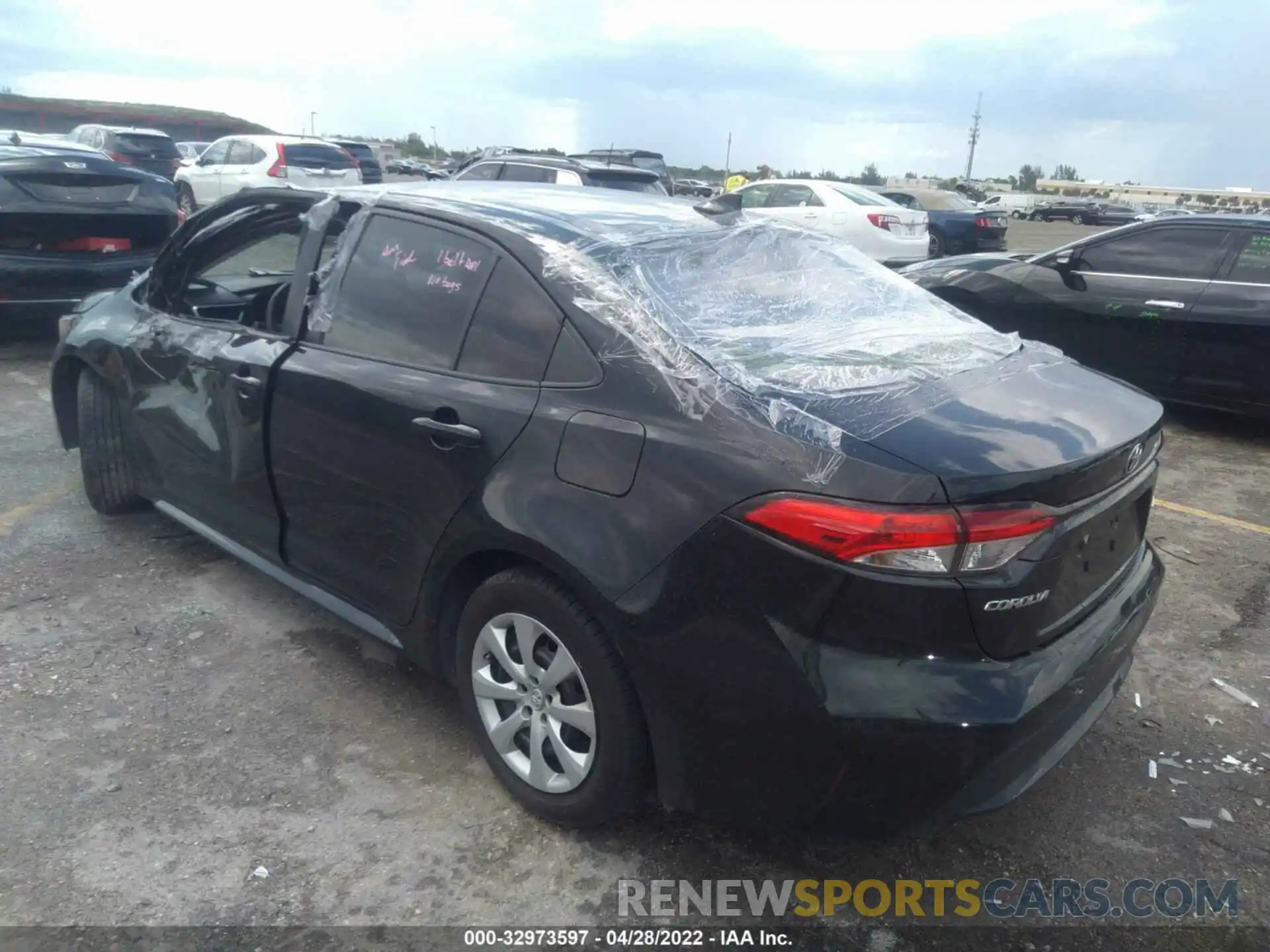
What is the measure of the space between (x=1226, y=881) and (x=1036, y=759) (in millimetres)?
801

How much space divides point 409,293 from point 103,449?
88.4 inches

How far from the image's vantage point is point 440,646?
2.88 metres

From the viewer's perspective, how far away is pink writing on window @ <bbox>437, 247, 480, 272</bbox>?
9.22ft

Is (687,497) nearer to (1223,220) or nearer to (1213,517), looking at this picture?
(1213,517)

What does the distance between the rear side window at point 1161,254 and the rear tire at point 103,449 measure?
620cm

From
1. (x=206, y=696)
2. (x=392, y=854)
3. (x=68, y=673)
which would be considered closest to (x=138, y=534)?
(x=68, y=673)

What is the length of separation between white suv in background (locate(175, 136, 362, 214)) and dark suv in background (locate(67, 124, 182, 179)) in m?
2.24

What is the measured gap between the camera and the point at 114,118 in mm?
51969

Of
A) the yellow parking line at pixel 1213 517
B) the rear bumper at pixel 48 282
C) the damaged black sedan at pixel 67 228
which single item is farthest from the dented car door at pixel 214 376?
the yellow parking line at pixel 1213 517

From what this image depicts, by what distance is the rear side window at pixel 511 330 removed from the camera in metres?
2.58

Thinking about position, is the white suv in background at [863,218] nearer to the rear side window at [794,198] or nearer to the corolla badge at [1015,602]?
the rear side window at [794,198]

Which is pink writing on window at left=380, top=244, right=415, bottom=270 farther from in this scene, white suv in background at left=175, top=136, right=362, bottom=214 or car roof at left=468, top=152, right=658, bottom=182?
white suv in background at left=175, top=136, right=362, bottom=214

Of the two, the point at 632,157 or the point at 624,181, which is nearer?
the point at 624,181

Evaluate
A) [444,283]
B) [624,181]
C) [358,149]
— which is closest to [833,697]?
[444,283]
